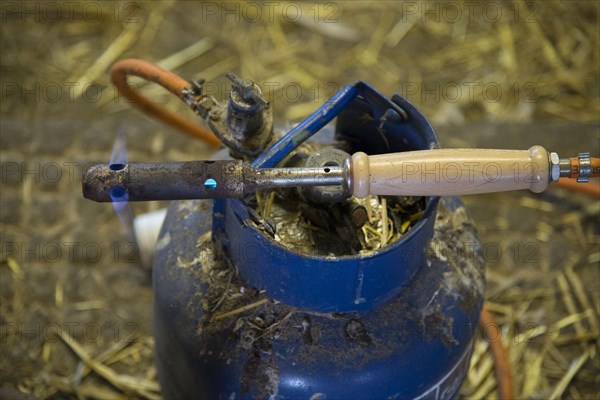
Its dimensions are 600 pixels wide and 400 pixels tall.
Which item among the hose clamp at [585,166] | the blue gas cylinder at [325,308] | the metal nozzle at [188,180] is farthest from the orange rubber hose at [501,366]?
the metal nozzle at [188,180]

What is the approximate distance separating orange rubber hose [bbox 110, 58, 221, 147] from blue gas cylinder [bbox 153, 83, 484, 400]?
0.98ft

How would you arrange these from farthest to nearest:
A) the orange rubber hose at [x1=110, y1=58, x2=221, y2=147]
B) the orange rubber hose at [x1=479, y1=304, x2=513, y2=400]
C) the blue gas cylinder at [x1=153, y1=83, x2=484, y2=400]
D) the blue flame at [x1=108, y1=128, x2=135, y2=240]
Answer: the blue flame at [x1=108, y1=128, x2=135, y2=240] → the orange rubber hose at [x1=479, y1=304, x2=513, y2=400] → the orange rubber hose at [x1=110, y1=58, x2=221, y2=147] → the blue gas cylinder at [x1=153, y1=83, x2=484, y2=400]

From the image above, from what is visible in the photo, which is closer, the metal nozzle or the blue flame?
the metal nozzle

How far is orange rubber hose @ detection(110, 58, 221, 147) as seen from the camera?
1.53 m

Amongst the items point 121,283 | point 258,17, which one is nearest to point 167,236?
point 121,283

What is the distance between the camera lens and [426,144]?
1.32 metres

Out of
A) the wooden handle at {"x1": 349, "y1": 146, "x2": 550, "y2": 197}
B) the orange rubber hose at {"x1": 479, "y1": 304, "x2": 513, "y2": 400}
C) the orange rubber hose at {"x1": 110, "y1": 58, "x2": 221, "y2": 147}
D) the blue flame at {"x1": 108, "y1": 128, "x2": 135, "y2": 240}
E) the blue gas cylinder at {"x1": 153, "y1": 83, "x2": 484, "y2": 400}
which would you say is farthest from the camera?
the blue flame at {"x1": 108, "y1": 128, "x2": 135, "y2": 240}

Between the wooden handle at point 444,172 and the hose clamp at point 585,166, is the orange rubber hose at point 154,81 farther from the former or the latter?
the hose clamp at point 585,166

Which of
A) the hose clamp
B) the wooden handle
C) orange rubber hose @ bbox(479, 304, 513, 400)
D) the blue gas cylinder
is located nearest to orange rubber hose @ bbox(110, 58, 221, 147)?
the blue gas cylinder

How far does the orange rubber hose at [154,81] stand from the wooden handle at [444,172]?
50cm

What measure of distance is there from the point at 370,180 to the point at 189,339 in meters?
0.51

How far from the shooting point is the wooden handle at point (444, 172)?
1168 mm

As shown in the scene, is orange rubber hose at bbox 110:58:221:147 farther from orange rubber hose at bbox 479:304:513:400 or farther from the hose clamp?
orange rubber hose at bbox 479:304:513:400

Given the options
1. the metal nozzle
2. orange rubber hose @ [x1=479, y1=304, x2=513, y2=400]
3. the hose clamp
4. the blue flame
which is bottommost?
orange rubber hose @ [x1=479, y1=304, x2=513, y2=400]
